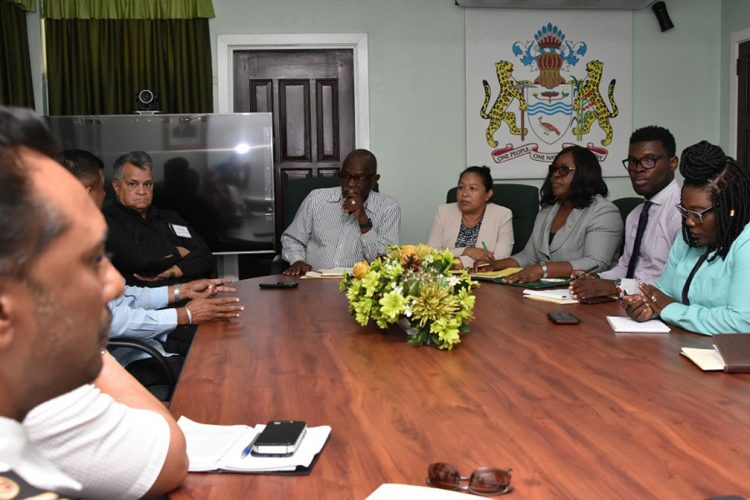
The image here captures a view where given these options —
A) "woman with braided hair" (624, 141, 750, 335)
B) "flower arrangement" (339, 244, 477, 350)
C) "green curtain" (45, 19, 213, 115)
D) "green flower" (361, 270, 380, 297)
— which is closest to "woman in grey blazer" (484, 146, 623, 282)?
"woman with braided hair" (624, 141, 750, 335)

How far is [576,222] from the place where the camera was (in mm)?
3873

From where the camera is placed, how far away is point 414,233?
5.82m

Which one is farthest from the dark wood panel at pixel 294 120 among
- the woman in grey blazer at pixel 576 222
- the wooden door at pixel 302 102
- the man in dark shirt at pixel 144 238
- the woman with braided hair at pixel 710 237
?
the woman with braided hair at pixel 710 237

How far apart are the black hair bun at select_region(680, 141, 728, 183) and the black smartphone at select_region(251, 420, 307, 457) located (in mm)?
1614

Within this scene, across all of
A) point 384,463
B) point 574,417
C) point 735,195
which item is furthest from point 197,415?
point 735,195

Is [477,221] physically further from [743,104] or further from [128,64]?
[128,64]

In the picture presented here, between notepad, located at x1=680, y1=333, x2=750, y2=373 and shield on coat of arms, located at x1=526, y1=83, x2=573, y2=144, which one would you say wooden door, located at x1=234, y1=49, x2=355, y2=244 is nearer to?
shield on coat of arms, located at x1=526, y1=83, x2=573, y2=144

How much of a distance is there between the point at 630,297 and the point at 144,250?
2.31 meters

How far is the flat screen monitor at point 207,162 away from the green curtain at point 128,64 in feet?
1.17

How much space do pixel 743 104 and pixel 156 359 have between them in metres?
4.87

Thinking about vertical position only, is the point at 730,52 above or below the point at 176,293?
above

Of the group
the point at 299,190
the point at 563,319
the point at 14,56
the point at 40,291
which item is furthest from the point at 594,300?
the point at 14,56

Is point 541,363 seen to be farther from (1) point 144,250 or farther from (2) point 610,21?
(2) point 610,21

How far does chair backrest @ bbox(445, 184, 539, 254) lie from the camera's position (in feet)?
14.4
